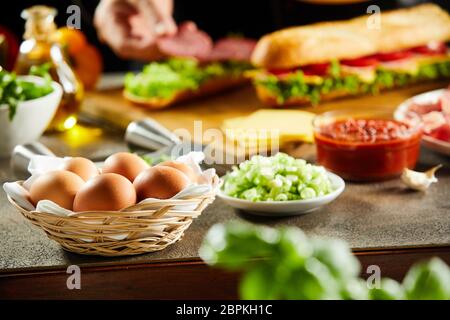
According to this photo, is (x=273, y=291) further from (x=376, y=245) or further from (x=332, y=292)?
(x=376, y=245)

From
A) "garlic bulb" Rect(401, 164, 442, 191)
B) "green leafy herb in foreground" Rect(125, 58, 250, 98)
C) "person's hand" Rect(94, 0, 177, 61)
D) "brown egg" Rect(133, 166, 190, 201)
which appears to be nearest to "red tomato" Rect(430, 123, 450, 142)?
"garlic bulb" Rect(401, 164, 442, 191)

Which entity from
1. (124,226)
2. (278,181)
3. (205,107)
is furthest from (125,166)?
(205,107)

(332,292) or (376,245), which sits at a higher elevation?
(332,292)

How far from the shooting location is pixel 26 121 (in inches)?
105

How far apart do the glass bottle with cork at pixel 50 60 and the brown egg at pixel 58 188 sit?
1.23 meters

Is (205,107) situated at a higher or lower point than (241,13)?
lower

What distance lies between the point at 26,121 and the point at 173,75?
857 millimetres

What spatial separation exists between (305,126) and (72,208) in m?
1.23

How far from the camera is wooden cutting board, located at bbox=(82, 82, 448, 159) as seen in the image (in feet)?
10.4

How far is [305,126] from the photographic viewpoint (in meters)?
2.80

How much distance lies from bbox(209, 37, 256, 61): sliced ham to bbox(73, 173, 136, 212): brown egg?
198cm

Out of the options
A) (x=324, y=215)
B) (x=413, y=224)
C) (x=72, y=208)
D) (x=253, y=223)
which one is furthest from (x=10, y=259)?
(x=413, y=224)

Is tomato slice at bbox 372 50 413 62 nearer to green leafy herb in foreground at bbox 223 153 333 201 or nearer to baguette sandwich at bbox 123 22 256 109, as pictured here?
baguette sandwich at bbox 123 22 256 109

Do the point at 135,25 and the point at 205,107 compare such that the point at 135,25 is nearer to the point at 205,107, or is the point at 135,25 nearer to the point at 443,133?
the point at 205,107
